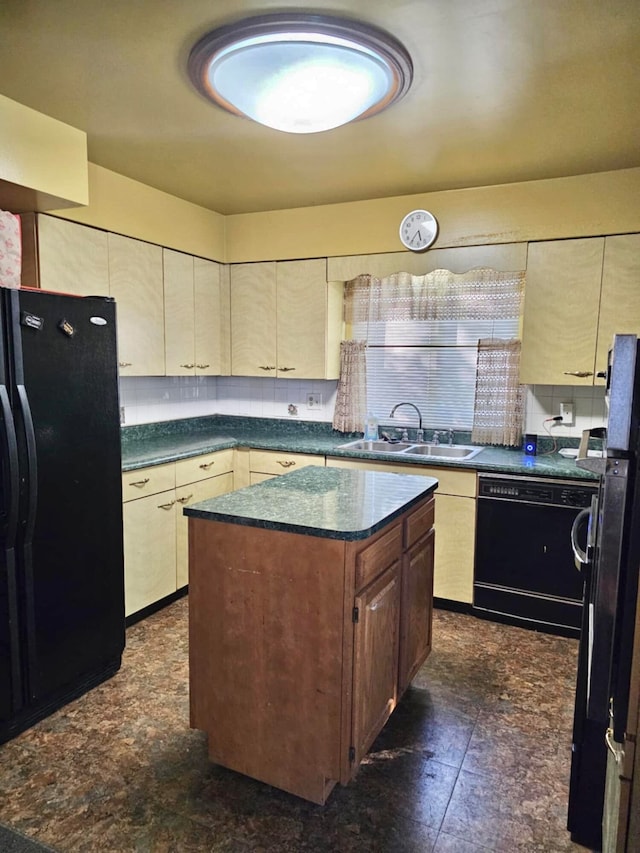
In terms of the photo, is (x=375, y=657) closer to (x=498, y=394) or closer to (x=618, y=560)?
(x=618, y=560)

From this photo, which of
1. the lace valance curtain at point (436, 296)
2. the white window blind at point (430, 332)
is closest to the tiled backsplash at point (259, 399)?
the white window blind at point (430, 332)

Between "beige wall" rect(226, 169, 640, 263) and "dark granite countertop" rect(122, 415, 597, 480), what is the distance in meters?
1.25

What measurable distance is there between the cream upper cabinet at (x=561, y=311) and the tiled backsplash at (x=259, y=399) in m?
0.28

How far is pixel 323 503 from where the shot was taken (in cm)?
201

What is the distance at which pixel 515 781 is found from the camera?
6.39 feet

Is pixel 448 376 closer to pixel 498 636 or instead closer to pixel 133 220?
pixel 498 636

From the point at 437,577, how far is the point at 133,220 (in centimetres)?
276

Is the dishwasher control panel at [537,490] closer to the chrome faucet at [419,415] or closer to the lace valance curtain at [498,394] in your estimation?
the lace valance curtain at [498,394]

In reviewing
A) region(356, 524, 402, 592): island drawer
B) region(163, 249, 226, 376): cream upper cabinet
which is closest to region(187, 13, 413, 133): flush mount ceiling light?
region(356, 524, 402, 592): island drawer

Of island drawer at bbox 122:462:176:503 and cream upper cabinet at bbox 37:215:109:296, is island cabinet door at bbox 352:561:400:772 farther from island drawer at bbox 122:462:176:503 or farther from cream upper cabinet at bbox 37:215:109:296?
cream upper cabinet at bbox 37:215:109:296

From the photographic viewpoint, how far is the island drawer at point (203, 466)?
332 cm

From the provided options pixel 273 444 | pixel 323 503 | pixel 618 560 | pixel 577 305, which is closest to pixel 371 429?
pixel 273 444

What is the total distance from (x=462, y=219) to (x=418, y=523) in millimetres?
1973

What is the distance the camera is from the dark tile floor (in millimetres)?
1700
